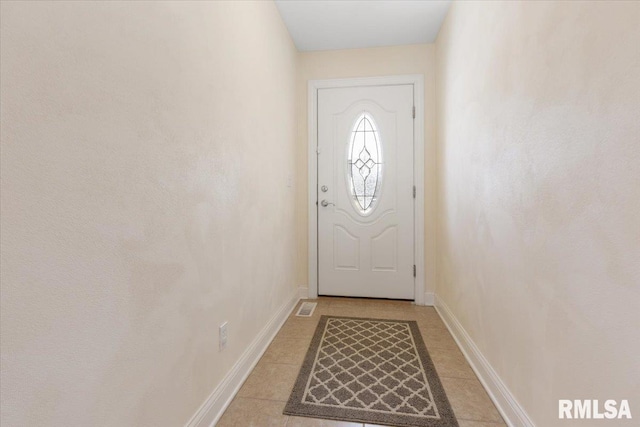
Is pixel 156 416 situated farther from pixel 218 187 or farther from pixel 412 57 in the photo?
pixel 412 57

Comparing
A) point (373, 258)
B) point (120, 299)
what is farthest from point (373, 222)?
point (120, 299)

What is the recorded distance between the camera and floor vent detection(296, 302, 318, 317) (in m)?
2.71

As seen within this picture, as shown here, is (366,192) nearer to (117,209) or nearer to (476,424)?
(476,424)

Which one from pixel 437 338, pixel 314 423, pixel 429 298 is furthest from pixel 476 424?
pixel 429 298

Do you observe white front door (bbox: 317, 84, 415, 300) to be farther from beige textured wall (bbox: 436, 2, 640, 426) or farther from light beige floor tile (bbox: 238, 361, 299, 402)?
light beige floor tile (bbox: 238, 361, 299, 402)

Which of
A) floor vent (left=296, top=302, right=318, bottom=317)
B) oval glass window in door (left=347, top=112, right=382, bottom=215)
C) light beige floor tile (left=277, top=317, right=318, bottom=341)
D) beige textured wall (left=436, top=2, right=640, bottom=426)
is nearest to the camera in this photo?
beige textured wall (left=436, top=2, right=640, bottom=426)

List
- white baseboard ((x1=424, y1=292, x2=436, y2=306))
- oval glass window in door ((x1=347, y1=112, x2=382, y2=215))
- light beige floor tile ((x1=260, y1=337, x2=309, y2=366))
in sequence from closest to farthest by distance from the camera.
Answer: light beige floor tile ((x1=260, y1=337, x2=309, y2=366))
white baseboard ((x1=424, y1=292, x2=436, y2=306))
oval glass window in door ((x1=347, y1=112, x2=382, y2=215))

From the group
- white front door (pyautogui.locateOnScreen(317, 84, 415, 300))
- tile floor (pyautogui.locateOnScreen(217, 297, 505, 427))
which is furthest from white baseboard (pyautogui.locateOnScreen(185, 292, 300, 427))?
white front door (pyautogui.locateOnScreen(317, 84, 415, 300))

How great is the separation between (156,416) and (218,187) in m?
0.89

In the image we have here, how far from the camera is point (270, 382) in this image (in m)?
1.68

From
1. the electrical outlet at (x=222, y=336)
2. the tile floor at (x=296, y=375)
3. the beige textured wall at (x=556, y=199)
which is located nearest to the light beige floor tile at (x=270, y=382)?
the tile floor at (x=296, y=375)

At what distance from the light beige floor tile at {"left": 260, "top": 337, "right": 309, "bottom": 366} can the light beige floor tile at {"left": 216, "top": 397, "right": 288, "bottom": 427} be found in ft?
1.27

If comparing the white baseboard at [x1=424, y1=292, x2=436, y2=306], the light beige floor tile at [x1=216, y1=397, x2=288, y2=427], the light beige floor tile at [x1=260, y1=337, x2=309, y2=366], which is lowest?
the light beige floor tile at [x1=216, y1=397, x2=288, y2=427]

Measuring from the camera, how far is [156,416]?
3.31 ft
